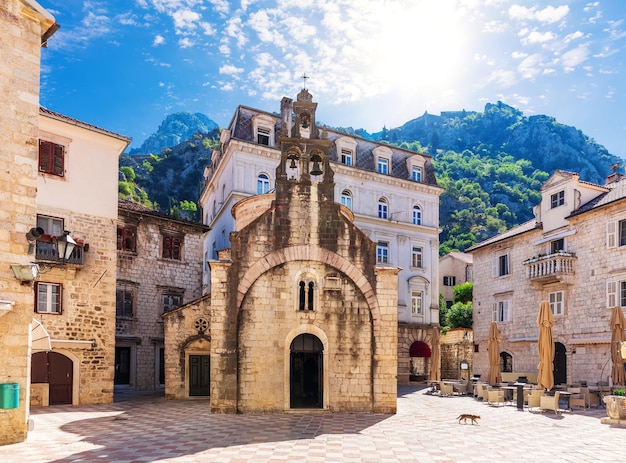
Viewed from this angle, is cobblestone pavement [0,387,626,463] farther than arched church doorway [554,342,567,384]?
No

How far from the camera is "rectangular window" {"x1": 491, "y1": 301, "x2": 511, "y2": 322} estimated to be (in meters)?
35.7

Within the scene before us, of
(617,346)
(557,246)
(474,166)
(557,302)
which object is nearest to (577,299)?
(557,302)

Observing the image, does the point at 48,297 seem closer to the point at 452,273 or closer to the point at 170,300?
the point at 170,300

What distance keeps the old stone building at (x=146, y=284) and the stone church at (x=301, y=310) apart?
454 inches

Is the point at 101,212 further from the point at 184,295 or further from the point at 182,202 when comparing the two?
the point at 182,202

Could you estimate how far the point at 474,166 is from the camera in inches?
4975

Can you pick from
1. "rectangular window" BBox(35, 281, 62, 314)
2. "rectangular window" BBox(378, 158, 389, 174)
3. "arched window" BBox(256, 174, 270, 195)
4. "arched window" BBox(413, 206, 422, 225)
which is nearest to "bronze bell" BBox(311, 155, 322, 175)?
A: "rectangular window" BBox(35, 281, 62, 314)

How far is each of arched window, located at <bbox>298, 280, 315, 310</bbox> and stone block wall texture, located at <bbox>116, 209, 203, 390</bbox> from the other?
13527 mm

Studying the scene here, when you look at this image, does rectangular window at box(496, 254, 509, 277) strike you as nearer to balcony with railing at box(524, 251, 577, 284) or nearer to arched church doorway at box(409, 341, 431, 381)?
balcony with railing at box(524, 251, 577, 284)

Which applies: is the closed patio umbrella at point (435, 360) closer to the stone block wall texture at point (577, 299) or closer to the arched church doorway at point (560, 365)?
the stone block wall texture at point (577, 299)

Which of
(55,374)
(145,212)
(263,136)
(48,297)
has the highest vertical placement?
(263,136)

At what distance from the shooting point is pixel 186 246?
32.5 metres

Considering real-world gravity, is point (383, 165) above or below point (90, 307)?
above

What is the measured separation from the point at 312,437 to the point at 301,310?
6135mm
